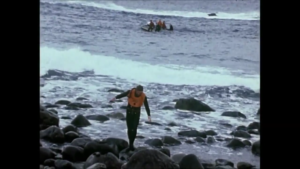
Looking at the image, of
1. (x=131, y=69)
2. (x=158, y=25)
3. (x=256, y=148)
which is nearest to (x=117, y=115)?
(x=131, y=69)

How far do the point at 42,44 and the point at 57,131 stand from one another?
59 cm

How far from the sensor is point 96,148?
107 inches

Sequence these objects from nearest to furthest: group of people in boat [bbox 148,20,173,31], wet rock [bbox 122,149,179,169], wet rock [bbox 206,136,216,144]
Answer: wet rock [bbox 122,149,179,169]
wet rock [bbox 206,136,216,144]
group of people in boat [bbox 148,20,173,31]

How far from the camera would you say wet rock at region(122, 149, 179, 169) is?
2588mm

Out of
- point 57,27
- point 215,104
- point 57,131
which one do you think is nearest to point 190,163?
point 215,104

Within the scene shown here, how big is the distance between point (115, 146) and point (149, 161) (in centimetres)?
26

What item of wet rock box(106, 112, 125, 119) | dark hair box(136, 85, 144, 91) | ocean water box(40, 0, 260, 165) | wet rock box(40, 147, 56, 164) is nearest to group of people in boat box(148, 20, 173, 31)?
ocean water box(40, 0, 260, 165)

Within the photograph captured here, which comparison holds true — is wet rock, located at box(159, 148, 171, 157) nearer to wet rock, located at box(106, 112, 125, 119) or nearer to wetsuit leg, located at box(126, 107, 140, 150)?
wetsuit leg, located at box(126, 107, 140, 150)

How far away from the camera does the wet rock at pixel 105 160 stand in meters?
2.63

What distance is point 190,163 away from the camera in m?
2.62

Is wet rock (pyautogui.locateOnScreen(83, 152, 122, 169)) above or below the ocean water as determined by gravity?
below

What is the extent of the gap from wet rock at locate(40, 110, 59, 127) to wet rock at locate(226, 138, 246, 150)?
1.13m
